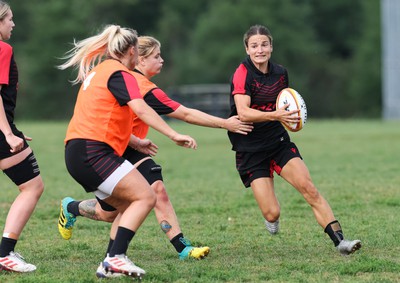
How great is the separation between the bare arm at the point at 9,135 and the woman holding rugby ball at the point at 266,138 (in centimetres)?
199

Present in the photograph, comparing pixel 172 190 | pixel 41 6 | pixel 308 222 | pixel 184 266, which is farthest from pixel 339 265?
pixel 41 6

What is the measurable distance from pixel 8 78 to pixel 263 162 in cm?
249

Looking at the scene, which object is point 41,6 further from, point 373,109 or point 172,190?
point 172,190

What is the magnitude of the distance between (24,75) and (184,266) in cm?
6516

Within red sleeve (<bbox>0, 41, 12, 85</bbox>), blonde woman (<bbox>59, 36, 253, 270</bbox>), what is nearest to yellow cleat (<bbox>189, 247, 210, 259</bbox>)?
blonde woman (<bbox>59, 36, 253, 270</bbox>)

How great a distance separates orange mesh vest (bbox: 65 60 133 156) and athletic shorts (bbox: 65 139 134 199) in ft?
0.19

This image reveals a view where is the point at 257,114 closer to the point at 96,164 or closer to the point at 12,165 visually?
the point at 96,164

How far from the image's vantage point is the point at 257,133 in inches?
328

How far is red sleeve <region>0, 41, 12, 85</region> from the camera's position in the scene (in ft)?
23.1

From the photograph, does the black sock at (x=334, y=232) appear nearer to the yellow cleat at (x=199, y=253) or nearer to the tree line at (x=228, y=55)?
the yellow cleat at (x=199, y=253)

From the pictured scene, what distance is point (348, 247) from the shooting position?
7633mm

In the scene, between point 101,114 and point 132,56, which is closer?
point 101,114

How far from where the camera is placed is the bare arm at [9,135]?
685 centimetres

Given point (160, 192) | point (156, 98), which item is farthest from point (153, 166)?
point (156, 98)
